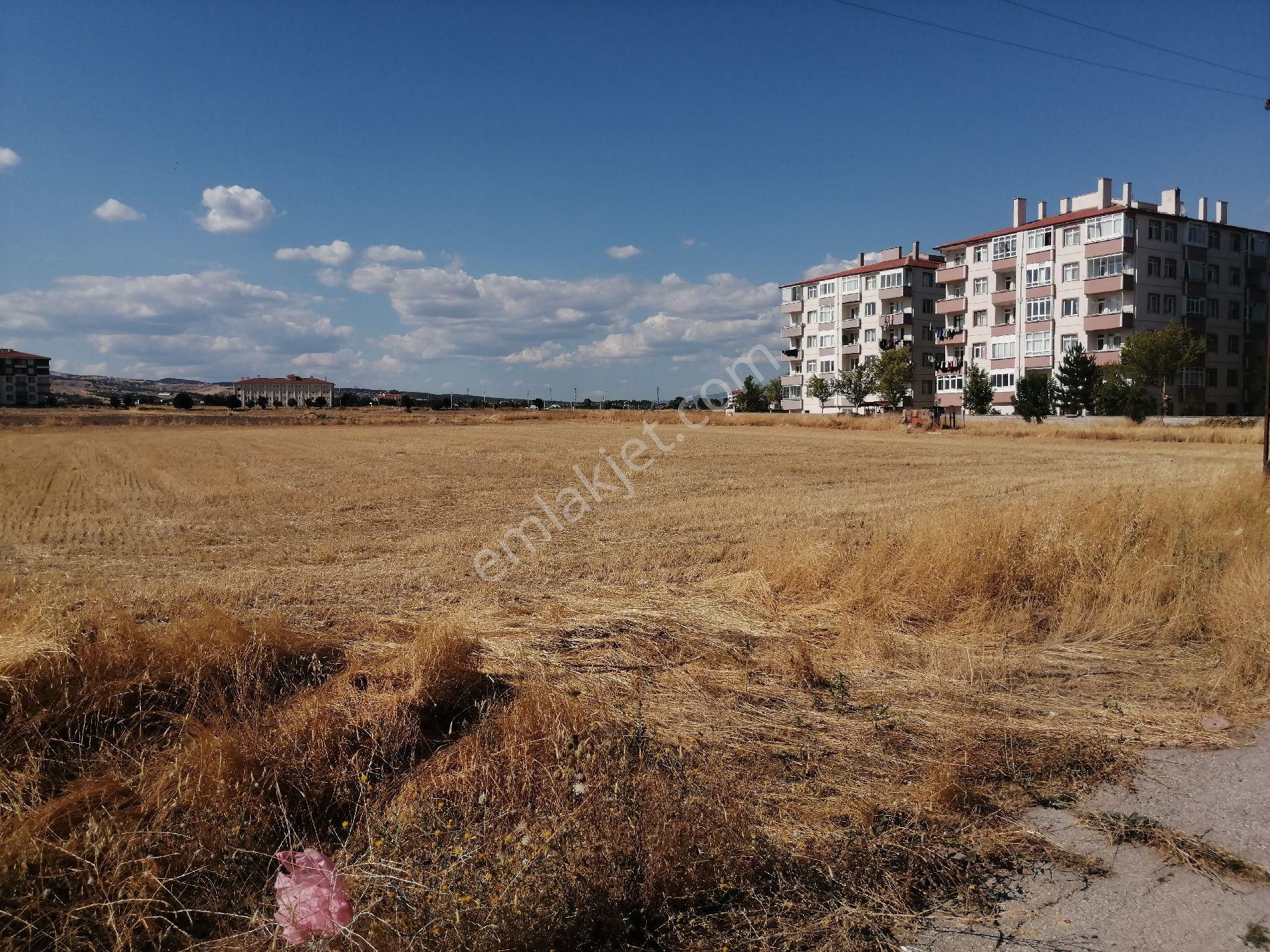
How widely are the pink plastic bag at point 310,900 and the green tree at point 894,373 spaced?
273ft

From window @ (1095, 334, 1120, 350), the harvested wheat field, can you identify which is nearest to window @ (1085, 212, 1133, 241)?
window @ (1095, 334, 1120, 350)

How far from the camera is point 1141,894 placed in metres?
3.62

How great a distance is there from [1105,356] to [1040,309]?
722 cm

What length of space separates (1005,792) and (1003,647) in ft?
9.16

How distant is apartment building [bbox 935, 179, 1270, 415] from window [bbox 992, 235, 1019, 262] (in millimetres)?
86

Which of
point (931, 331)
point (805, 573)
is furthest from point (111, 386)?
point (805, 573)

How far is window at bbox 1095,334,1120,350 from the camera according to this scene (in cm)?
6650

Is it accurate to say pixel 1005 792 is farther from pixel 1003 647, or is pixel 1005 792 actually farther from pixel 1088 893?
pixel 1003 647

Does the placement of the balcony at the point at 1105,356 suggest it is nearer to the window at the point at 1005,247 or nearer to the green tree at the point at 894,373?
the window at the point at 1005,247

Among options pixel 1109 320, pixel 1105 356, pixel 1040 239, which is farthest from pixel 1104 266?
pixel 1105 356

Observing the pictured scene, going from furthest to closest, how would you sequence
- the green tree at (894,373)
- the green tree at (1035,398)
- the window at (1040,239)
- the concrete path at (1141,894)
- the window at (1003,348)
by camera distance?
the green tree at (894,373), the window at (1003,348), the window at (1040,239), the green tree at (1035,398), the concrete path at (1141,894)

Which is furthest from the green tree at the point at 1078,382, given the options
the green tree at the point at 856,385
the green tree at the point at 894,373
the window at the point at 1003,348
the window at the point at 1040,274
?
the green tree at the point at 856,385

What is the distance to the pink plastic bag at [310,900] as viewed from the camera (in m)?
3.11

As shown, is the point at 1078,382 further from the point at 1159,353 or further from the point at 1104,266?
the point at 1104,266
